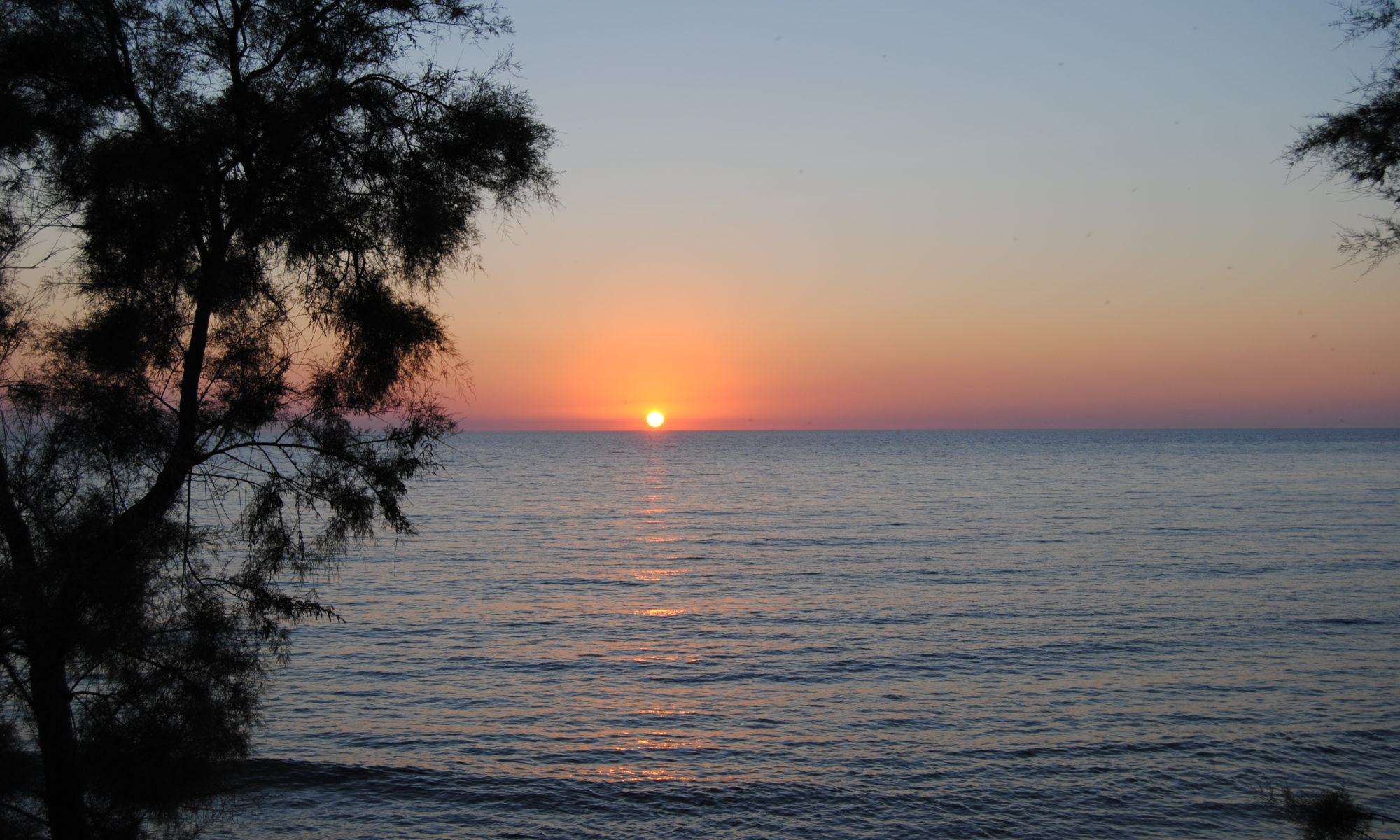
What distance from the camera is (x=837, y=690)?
1780cm

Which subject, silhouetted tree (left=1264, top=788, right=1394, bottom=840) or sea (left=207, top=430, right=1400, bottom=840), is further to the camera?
sea (left=207, top=430, right=1400, bottom=840)

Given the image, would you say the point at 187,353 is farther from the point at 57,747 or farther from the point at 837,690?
the point at 837,690

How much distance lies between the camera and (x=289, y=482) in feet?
25.5

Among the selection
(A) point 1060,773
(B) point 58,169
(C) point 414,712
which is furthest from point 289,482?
(A) point 1060,773

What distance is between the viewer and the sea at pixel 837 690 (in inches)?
499

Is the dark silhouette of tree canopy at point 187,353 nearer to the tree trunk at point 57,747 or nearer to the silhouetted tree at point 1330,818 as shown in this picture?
the tree trunk at point 57,747

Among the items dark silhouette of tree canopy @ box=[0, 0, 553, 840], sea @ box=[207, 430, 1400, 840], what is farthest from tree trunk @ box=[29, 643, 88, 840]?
sea @ box=[207, 430, 1400, 840]

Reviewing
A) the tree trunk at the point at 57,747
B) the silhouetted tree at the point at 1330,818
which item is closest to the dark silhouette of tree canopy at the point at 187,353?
the tree trunk at the point at 57,747

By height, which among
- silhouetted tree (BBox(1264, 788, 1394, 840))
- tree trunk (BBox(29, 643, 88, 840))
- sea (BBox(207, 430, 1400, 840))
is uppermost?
tree trunk (BBox(29, 643, 88, 840))

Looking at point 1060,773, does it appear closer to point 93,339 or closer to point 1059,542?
point 93,339

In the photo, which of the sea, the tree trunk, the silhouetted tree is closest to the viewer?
the tree trunk

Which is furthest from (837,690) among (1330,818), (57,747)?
(57,747)

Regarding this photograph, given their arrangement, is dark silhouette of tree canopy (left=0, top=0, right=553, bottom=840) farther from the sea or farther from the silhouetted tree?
the silhouetted tree

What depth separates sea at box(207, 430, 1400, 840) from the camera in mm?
12664
